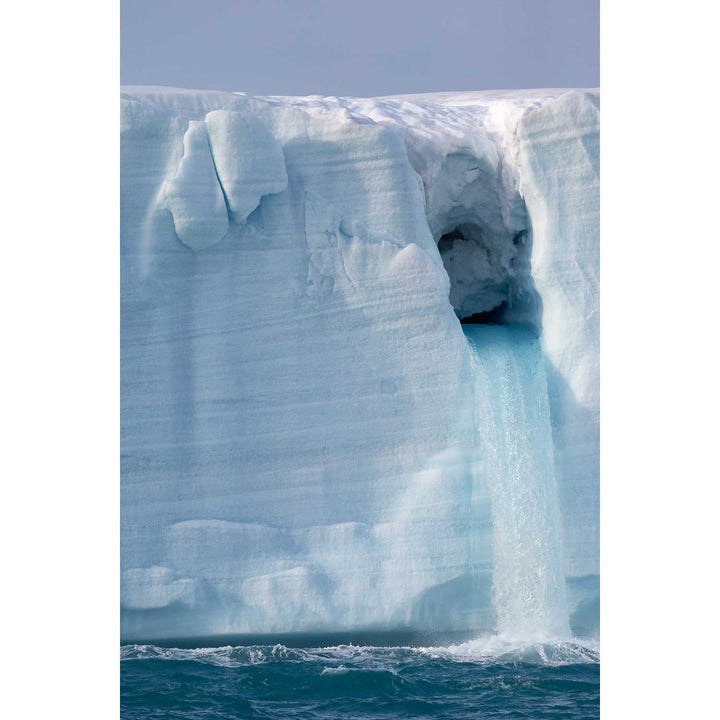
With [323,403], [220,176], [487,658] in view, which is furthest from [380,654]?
[220,176]

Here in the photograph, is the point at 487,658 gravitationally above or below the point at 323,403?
below

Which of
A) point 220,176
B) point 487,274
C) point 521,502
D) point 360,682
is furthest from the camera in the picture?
point 487,274

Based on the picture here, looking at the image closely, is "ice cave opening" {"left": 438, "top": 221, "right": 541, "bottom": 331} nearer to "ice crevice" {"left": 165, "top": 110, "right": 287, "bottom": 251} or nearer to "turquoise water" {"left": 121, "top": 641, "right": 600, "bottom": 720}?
"ice crevice" {"left": 165, "top": 110, "right": 287, "bottom": 251}

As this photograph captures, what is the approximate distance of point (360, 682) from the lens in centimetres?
713

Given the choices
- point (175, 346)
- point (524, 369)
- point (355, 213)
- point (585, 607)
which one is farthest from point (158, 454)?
point (585, 607)

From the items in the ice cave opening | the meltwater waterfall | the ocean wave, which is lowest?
the ocean wave

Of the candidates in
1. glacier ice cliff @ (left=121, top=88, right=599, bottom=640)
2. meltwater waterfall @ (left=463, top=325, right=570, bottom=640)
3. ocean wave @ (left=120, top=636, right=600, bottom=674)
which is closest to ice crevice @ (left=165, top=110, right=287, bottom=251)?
glacier ice cliff @ (left=121, top=88, right=599, bottom=640)

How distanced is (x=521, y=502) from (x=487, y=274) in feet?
7.40

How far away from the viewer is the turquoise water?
22.3 feet

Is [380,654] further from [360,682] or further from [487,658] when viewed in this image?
[487,658]

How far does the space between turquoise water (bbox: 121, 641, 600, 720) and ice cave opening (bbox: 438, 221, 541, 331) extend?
2760 millimetres

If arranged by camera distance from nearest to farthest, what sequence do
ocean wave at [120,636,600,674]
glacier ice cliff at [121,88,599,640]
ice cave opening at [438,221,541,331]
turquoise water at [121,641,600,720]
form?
turquoise water at [121,641,600,720] → ocean wave at [120,636,600,674] → glacier ice cliff at [121,88,599,640] → ice cave opening at [438,221,541,331]
